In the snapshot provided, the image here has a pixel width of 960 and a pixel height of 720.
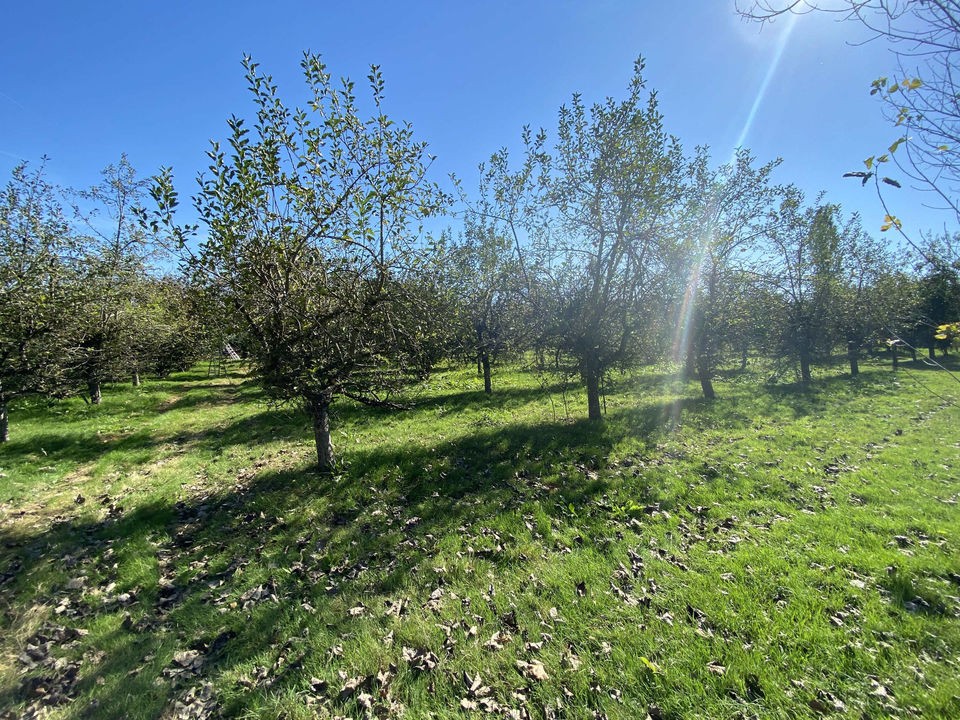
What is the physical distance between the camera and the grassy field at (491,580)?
3.83 meters

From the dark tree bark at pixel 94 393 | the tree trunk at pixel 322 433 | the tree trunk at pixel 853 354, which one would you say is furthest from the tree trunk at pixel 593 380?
the tree trunk at pixel 853 354

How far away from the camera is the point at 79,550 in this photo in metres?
6.70

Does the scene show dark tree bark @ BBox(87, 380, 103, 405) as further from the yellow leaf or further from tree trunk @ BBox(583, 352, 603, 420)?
the yellow leaf

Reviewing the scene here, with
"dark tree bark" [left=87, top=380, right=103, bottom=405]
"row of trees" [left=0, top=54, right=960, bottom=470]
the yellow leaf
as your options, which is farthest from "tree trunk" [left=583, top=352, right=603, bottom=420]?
"dark tree bark" [left=87, top=380, right=103, bottom=405]

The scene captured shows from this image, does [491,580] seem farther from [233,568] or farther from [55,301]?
[55,301]

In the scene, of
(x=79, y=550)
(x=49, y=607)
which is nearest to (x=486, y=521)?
(x=49, y=607)

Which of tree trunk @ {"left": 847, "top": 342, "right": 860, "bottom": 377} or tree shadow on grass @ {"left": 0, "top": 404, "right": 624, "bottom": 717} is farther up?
tree trunk @ {"left": 847, "top": 342, "right": 860, "bottom": 377}

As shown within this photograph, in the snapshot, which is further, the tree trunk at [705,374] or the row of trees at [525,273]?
the tree trunk at [705,374]

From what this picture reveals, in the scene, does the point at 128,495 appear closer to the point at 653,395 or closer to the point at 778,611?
the point at 778,611

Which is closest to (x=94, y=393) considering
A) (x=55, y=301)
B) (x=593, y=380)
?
(x=55, y=301)

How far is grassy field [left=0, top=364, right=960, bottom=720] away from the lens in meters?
3.83

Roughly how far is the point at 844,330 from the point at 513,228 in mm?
24502

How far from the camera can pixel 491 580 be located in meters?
5.50

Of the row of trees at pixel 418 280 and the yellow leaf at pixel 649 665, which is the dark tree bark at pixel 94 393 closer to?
the row of trees at pixel 418 280
